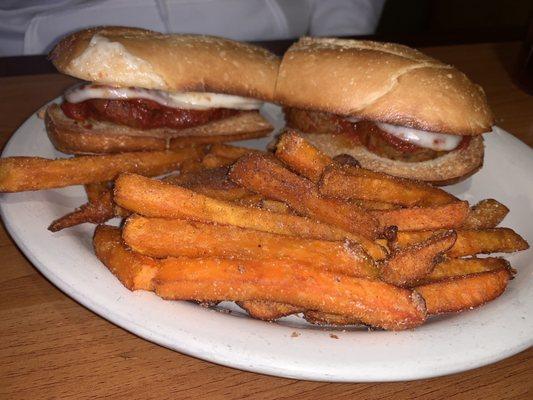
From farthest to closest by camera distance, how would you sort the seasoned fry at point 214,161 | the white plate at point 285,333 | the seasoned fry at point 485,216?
1. the seasoned fry at point 214,161
2. the seasoned fry at point 485,216
3. the white plate at point 285,333

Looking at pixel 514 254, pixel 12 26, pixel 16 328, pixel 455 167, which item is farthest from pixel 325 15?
pixel 16 328

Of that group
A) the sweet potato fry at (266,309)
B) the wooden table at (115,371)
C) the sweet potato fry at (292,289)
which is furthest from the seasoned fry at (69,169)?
the sweet potato fry at (266,309)

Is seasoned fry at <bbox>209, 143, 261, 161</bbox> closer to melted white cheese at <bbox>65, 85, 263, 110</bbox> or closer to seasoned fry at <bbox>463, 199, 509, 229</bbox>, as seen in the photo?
melted white cheese at <bbox>65, 85, 263, 110</bbox>

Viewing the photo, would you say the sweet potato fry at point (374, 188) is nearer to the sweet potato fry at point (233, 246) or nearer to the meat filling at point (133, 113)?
the sweet potato fry at point (233, 246)

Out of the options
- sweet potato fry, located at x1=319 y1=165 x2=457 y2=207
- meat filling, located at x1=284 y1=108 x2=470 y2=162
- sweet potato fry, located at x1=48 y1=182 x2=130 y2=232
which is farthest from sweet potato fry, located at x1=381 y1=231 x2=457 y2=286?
meat filling, located at x1=284 y1=108 x2=470 y2=162

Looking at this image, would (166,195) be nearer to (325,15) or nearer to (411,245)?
(411,245)
